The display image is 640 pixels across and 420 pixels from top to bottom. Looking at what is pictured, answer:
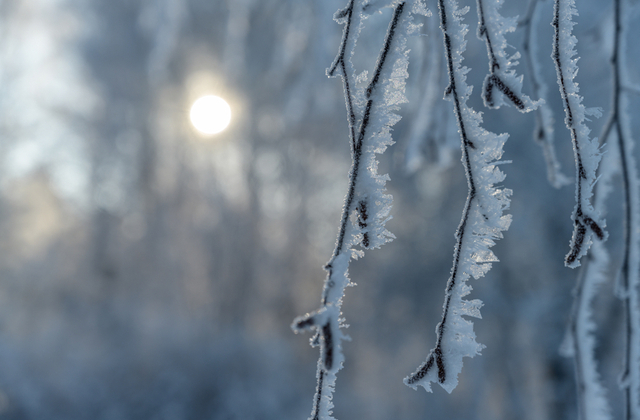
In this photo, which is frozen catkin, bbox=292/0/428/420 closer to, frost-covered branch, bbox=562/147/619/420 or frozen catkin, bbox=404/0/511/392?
frozen catkin, bbox=404/0/511/392

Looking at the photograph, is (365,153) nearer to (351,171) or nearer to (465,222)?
(351,171)

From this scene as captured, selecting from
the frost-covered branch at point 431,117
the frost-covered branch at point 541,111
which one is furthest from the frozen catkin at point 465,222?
the frost-covered branch at point 431,117

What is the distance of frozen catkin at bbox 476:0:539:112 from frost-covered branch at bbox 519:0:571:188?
20cm

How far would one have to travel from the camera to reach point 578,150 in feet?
1.56

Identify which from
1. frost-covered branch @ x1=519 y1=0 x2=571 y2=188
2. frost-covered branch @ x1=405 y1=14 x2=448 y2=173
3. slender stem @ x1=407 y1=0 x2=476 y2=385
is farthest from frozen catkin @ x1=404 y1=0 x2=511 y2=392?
frost-covered branch @ x1=405 y1=14 x2=448 y2=173

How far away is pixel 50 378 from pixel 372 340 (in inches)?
144

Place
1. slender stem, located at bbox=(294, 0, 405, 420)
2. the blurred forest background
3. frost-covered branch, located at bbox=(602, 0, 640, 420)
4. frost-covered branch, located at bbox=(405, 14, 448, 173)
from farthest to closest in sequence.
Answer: the blurred forest background → frost-covered branch, located at bbox=(405, 14, 448, 173) → frost-covered branch, located at bbox=(602, 0, 640, 420) → slender stem, located at bbox=(294, 0, 405, 420)

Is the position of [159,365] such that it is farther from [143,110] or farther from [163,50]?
[143,110]

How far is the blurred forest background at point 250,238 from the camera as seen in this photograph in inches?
97.1

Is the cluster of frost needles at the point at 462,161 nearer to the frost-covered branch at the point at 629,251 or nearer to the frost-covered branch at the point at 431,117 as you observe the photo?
the frost-covered branch at the point at 629,251

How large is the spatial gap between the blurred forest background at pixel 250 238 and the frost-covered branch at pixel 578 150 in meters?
0.46

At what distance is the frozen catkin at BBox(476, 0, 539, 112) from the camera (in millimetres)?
478

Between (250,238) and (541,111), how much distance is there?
5500mm

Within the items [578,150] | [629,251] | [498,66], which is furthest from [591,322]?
[498,66]
